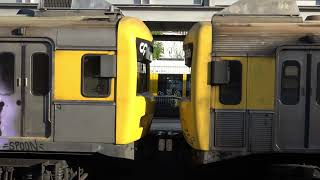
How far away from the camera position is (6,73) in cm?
818

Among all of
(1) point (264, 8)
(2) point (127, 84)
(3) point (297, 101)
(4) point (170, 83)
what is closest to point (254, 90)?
(3) point (297, 101)

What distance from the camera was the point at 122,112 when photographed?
7.98 metres

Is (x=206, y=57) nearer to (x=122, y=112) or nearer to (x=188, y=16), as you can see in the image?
(x=122, y=112)

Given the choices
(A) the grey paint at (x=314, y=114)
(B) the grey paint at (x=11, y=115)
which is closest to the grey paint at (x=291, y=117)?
(A) the grey paint at (x=314, y=114)

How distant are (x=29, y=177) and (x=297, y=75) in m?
4.30

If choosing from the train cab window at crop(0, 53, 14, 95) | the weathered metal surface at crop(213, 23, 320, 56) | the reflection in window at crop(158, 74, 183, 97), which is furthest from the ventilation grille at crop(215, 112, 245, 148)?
the reflection in window at crop(158, 74, 183, 97)

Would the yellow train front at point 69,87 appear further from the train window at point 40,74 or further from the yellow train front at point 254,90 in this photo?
the yellow train front at point 254,90

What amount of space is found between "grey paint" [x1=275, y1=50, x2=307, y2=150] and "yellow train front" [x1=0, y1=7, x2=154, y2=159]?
2.12m

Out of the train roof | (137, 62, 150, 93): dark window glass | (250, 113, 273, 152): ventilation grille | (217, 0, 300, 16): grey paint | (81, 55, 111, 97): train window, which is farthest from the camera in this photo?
(137, 62, 150, 93): dark window glass

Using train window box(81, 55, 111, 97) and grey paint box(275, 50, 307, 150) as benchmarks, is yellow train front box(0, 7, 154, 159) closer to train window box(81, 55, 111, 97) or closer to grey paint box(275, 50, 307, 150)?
train window box(81, 55, 111, 97)

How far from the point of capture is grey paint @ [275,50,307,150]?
7875 millimetres

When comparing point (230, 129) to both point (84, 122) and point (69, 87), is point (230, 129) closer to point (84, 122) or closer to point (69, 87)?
point (84, 122)

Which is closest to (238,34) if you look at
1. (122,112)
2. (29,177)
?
(122,112)

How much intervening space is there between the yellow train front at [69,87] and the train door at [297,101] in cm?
216
